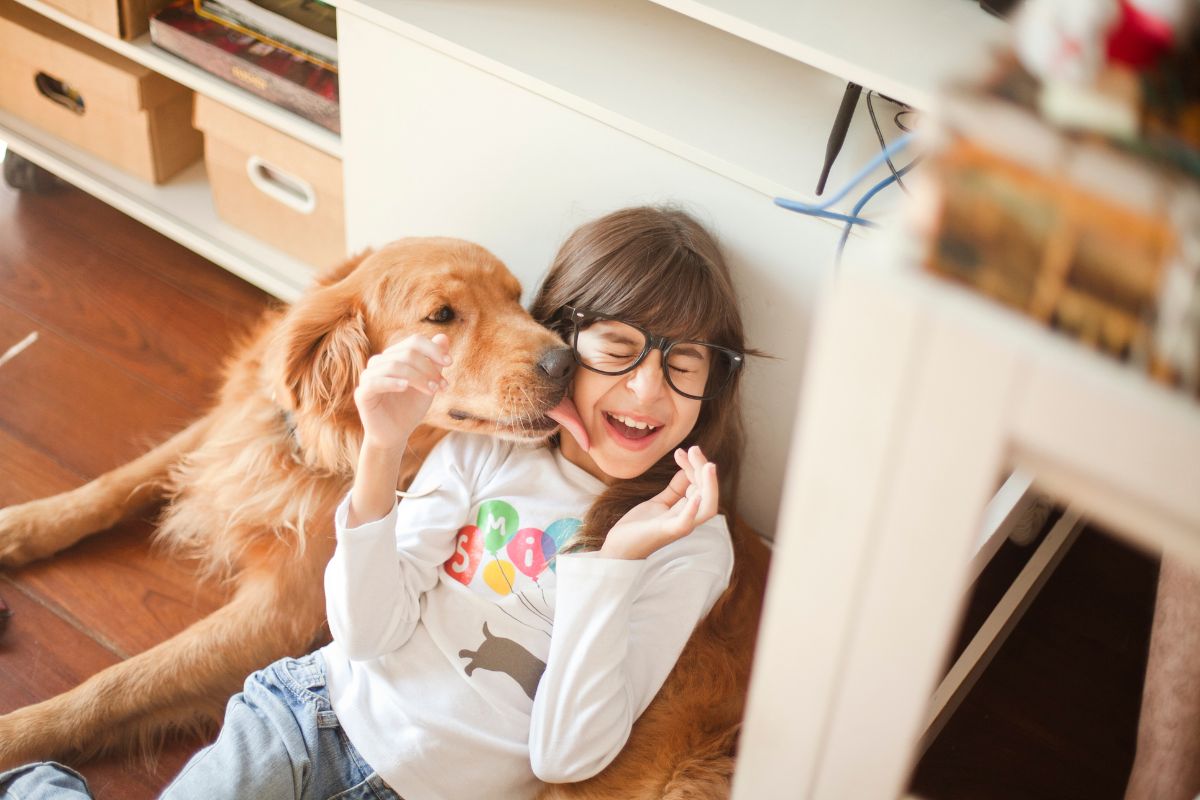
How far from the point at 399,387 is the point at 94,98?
1263 mm

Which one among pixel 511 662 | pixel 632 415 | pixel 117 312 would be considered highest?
pixel 632 415

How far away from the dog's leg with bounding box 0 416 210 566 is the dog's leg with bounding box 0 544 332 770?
0.90 ft

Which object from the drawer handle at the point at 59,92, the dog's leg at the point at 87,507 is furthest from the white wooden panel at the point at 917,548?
the drawer handle at the point at 59,92

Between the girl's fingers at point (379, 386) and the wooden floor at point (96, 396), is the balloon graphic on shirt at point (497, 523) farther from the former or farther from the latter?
the wooden floor at point (96, 396)

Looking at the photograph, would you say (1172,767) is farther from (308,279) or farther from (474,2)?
(308,279)

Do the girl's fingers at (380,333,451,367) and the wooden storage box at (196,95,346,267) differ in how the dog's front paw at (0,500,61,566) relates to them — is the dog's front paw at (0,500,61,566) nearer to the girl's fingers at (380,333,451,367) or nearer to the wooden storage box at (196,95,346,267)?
the wooden storage box at (196,95,346,267)

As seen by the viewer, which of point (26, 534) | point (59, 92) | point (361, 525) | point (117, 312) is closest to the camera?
point (361, 525)

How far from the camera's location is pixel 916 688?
47cm

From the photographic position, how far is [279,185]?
186 cm

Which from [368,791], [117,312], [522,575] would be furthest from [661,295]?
[117,312]

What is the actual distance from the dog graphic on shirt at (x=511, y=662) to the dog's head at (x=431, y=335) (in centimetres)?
24

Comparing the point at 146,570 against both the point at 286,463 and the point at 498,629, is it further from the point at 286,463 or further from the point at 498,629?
the point at 498,629

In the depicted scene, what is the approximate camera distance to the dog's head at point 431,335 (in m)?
1.20

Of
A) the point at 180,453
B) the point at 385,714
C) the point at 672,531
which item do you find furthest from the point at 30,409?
the point at 672,531
